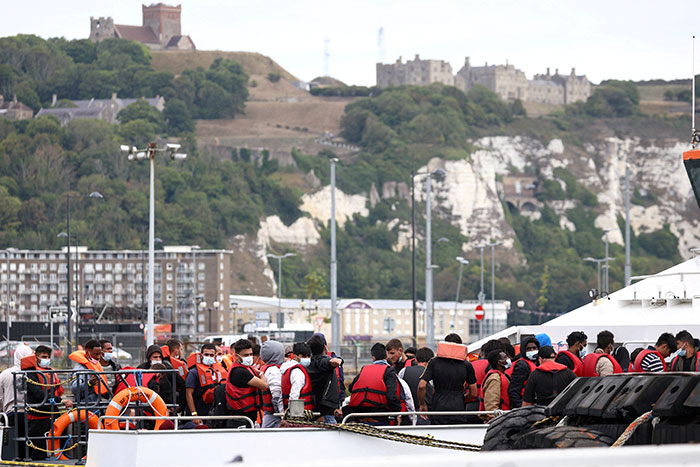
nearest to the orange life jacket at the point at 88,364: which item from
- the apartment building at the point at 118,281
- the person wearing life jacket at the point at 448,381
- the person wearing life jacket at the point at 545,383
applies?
the person wearing life jacket at the point at 448,381

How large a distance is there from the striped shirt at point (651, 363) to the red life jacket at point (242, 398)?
12.3 ft

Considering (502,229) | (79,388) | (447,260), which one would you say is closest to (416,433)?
(79,388)

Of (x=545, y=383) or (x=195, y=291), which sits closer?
(x=545, y=383)

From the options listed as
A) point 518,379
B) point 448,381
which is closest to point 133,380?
point 448,381

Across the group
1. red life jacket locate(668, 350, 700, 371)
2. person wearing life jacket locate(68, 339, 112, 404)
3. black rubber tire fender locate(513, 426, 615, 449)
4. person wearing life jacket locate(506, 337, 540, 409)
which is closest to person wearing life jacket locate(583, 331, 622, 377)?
person wearing life jacket locate(506, 337, 540, 409)

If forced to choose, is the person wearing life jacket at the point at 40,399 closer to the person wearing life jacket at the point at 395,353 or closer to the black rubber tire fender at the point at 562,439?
the person wearing life jacket at the point at 395,353

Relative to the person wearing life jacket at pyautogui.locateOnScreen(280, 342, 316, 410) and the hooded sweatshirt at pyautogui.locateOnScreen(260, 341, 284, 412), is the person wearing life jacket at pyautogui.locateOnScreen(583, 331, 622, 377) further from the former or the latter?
the hooded sweatshirt at pyautogui.locateOnScreen(260, 341, 284, 412)

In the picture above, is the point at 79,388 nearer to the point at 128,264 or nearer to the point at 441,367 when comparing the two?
the point at 441,367

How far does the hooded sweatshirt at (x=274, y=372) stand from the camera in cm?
1269

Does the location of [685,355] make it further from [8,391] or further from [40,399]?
[8,391]

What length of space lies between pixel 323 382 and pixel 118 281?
11172 cm

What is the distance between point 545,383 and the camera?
12.3m

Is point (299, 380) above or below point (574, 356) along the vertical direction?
below

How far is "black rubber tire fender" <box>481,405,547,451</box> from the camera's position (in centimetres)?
1017
